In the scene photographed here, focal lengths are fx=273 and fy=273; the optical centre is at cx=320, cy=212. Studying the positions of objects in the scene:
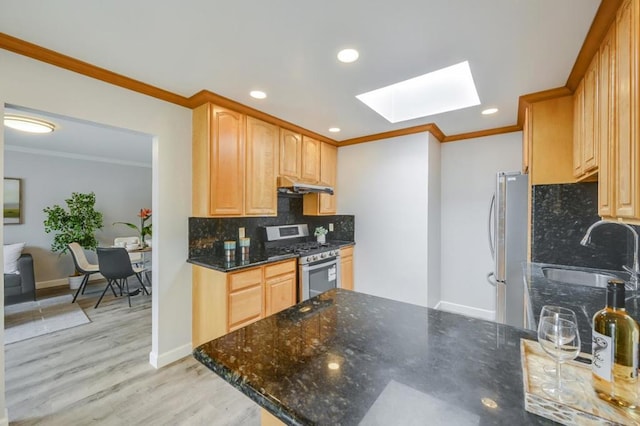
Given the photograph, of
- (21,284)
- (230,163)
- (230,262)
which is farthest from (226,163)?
(21,284)

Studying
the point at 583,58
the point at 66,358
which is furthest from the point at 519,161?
the point at 66,358

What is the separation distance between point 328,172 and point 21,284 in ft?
15.1

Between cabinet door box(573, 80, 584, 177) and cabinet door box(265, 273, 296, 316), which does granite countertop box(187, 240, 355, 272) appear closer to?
cabinet door box(265, 273, 296, 316)

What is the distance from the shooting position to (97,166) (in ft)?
17.9

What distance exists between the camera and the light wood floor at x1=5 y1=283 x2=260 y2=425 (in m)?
1.89

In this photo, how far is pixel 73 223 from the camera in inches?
191

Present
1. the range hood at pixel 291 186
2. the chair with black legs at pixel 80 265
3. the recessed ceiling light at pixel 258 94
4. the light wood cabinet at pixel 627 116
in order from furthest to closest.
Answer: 1. the chair with black legs at pixel 80 265
2. the range hood at pixel 291 186
3. the recessed ceiling light at pixel 258 94
4. the light wood cabinet at pixel 627 116

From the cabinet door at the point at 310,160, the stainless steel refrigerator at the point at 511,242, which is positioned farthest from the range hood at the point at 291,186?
the stainless steel refrigerator at the point at 511,242

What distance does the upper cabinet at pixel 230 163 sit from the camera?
2537mm

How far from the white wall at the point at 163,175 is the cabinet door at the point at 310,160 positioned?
4.66 feet

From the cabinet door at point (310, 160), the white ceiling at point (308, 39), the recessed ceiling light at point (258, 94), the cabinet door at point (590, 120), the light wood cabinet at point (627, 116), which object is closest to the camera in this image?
the light wood cabinet at point (627, 116)

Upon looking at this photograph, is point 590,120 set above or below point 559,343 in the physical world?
above

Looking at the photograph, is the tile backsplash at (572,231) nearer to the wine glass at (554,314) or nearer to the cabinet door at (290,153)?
the wine glass at (554,314)

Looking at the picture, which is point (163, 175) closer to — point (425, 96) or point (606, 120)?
point (425, 96)
